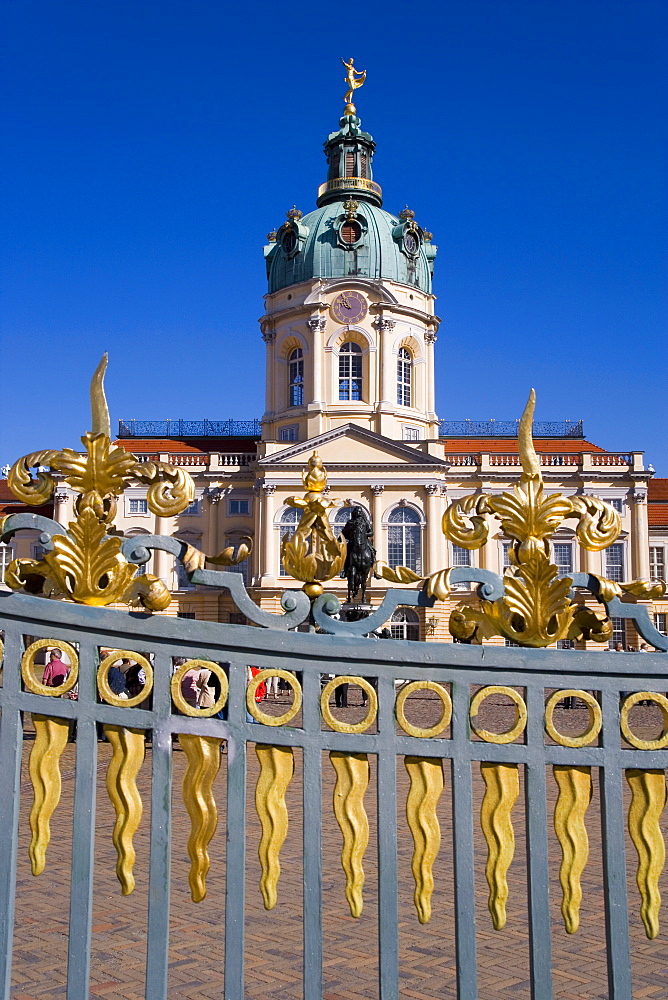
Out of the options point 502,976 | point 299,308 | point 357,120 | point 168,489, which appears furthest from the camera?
point 357,120

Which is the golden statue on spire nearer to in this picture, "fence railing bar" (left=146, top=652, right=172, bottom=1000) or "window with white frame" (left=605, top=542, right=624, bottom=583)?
"window with white frame" (left=605, top=542, right=624, bottom=583)

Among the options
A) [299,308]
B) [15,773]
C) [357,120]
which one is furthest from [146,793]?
[357,120]

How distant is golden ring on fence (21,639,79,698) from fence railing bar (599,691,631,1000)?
4.92 feet

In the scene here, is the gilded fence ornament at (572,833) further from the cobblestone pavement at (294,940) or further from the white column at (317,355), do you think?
the white column at (317,355)

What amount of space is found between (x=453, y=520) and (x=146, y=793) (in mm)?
7880

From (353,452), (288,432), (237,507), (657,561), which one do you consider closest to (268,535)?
(237,507)

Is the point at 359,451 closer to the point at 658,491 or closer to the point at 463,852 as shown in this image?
the point at 658,491

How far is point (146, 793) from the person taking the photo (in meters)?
9.95

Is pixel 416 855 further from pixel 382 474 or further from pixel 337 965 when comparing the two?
pixel 382 474

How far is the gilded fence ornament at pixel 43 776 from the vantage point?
2.77 metres

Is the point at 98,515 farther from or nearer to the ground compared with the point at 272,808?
farther from the ground

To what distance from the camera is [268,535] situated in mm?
42844

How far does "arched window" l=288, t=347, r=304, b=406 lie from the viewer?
4747 centimetres

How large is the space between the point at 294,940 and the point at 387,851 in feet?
11.8
